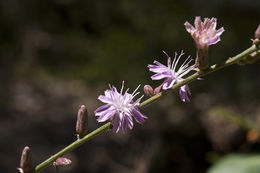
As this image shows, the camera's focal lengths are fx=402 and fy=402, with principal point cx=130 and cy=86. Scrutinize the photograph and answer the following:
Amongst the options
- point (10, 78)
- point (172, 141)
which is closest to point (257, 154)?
point (172, 141)

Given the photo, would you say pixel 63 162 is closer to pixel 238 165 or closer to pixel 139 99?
pixel 139 99

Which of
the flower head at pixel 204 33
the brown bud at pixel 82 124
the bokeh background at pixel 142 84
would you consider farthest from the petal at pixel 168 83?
→ the bokeh background at pixel 142 84

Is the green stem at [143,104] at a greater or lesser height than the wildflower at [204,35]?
lesser

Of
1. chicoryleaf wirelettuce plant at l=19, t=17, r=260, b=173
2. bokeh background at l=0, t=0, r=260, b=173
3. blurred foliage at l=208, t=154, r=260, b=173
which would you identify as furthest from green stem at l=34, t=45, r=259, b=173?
bokeh background at l=0, t=0, r=260, b=173

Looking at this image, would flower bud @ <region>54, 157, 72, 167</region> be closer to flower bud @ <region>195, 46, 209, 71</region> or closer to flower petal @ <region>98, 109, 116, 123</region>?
flower petal @ <region>98, 109, 116, 123</region>

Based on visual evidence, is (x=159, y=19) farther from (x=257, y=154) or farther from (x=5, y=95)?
(x=5, y=95)

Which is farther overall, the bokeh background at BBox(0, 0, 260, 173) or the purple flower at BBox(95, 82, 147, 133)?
the bokeh background at BBox(0, 0, 260, 173)

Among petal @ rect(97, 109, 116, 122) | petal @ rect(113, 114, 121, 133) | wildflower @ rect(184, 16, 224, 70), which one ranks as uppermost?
wildflower @ rect(184, 16, 224, 70)

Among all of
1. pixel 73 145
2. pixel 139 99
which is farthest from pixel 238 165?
pixel 73 145

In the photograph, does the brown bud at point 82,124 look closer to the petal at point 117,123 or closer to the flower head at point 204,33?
the petal at point 117,123
